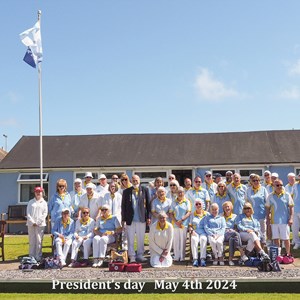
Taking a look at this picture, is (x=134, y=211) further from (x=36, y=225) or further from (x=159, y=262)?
(x=36, y=225)

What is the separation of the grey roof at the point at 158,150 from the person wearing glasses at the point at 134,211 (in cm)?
914

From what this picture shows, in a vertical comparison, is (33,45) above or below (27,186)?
above

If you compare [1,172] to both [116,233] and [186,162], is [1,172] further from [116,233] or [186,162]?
[116,233]

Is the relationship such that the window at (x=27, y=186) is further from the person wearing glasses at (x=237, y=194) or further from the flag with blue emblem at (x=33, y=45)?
the person wearing glasses at (x=237, y=194)

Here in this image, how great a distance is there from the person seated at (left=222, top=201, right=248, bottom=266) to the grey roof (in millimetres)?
9036

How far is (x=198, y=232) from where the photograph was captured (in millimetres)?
9281

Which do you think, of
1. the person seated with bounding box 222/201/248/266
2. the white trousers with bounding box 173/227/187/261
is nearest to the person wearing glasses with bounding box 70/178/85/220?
the white trousers with bounding box 173/227/187/261

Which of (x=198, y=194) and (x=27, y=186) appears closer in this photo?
(x=198, y=194)

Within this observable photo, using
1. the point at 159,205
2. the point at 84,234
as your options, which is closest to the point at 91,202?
the point at 84,234

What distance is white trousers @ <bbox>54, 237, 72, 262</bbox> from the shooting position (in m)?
9.25

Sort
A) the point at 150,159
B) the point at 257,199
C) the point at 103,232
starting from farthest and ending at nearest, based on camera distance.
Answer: the point at 150,159 → the point at 257,199 → the point at 103,232

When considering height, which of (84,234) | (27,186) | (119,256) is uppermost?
(27,186)

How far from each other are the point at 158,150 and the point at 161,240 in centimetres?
1116

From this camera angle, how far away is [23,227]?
18.5m
